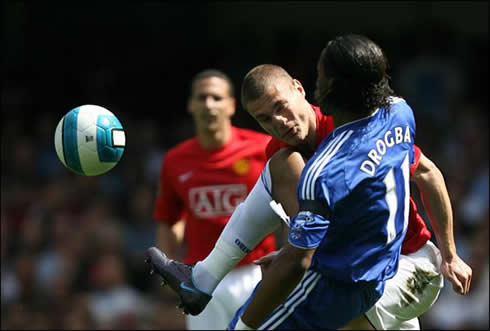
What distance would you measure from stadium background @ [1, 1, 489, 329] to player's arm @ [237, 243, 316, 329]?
4673mm

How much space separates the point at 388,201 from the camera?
3854 millimetres

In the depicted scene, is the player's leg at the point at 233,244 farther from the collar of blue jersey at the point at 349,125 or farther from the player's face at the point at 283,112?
the collar of blue jersey at the point at 349,125

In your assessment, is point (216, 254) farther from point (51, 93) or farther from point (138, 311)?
point (51, 93)

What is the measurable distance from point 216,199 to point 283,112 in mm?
2192

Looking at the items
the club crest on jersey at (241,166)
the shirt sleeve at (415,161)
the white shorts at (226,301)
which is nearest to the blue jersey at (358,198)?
the shirt sleeve at (415,161)

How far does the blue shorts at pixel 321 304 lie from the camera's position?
3.93 metres

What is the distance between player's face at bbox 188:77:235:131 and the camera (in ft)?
21.6

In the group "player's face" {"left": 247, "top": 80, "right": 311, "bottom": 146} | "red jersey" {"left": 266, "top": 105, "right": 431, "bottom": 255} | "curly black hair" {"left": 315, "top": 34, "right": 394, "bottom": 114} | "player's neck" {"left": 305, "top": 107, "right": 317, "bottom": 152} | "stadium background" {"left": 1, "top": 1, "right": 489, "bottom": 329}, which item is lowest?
"stadium background" {"left": 1, "top": 1, "right": 489, "bottom": 329}

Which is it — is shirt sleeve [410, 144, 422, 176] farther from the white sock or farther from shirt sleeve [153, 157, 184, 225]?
shirt sleeve [153, 157, 184, 225]

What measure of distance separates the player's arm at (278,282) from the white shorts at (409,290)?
1.92ft

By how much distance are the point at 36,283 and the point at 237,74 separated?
3541mm

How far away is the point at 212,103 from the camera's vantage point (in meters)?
6.59

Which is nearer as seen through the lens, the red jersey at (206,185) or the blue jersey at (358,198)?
the blue jersey at (358,198)

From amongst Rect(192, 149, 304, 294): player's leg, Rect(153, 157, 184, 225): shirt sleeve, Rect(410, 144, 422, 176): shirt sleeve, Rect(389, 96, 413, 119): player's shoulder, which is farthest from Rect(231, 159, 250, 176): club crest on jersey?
Rect(389, 96, 413, 119): player's shoulder
